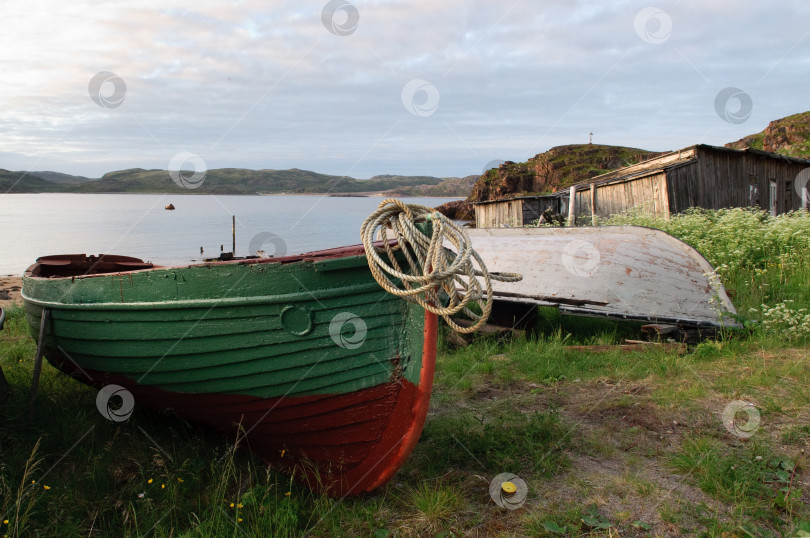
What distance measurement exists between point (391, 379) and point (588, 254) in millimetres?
4587

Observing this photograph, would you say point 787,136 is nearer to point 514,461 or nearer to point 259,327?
point 514,461

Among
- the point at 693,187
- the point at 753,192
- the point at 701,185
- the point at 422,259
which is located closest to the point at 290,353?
the point at 422,259

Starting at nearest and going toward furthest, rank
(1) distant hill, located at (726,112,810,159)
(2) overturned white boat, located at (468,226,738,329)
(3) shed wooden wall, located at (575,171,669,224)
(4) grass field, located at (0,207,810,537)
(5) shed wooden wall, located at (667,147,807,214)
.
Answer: (4) grass field, located at (0,207,810,537) → (2) overturned white boat, located at (468,226,738,329) → (3) shed wooden wall, located at (575,171,669,224) → (5) shed wooden wall, located at (667,147,807,214) → (1) distant hill, located at (726,112,810,159)

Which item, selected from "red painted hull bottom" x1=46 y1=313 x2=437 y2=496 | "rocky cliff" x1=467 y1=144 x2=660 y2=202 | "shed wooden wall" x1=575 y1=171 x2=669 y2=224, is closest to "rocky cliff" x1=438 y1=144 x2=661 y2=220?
"rocky cliff" x1=467 y1=144 x2=660 y2=202

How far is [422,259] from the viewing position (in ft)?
10.3

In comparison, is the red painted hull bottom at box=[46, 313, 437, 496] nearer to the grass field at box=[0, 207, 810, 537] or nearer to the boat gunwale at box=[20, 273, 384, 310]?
the grass field at box=[0, 207, 810, 537]

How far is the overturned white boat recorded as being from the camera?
20.4ft

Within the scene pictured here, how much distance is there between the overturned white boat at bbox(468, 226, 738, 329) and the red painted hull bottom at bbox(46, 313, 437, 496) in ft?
12.4

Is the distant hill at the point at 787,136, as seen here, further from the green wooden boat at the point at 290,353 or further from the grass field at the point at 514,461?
the green wooden boat at the point at 290,353

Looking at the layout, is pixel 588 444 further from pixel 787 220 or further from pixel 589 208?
pixel 589 208

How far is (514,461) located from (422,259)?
5.45 feet

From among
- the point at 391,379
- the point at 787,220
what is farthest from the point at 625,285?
the point at 787,220

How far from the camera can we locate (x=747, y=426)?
395 centimetres

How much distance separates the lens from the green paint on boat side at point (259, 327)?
332cm
